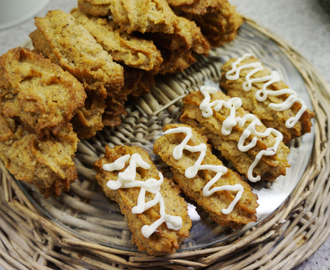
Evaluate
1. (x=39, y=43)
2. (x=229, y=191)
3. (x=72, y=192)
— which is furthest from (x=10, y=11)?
(x=229, y=191)

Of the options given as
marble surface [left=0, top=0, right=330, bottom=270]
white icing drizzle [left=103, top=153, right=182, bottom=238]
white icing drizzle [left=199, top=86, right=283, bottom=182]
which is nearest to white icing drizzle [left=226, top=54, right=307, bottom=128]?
white icing drizzle [left=199, top=86, right=283, bottom=182]

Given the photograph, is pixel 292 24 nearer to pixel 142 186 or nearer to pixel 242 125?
pixel 242 125

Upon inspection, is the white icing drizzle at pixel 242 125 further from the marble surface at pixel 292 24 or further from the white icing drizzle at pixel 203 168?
the marble surface at pixel 292 24

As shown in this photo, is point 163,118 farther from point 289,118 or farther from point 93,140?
point 289,118

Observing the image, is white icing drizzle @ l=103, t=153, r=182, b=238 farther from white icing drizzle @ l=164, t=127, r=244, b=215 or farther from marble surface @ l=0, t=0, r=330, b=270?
marble surface @ l=0, t=0, r=330, b=270

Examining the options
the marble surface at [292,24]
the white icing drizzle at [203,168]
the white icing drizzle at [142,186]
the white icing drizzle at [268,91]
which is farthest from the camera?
the marble surface at [292,24]

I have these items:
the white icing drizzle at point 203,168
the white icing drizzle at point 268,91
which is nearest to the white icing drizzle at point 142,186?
the white icing drizzle at point 203,168
